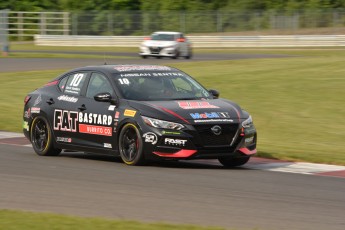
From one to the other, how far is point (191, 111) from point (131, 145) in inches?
36.2

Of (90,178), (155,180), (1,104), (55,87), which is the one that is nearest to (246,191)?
(155,180)

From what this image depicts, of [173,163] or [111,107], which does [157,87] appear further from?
[173,163]

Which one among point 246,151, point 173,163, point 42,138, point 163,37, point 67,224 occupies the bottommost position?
point 163,37

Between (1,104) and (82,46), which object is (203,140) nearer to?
(1,104)

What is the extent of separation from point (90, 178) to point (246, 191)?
203 centimetres

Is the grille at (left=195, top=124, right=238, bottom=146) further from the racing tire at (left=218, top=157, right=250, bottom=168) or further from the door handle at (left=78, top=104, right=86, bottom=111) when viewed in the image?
the door handle at (left=78, top=104, right=86, bottom=111)

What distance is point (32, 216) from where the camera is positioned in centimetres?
845

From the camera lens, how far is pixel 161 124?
489 inches

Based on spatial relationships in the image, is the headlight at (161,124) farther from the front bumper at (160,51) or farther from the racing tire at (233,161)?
the front bumper at (160,51)

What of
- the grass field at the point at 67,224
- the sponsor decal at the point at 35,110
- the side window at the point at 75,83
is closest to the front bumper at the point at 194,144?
the side window at the point at 75,83

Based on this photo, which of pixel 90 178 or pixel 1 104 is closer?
pixel 90 178

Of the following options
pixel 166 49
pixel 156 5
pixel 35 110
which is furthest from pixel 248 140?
pixel 156 5

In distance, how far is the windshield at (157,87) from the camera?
13.2 m

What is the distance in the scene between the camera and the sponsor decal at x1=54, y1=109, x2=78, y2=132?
538 inches
